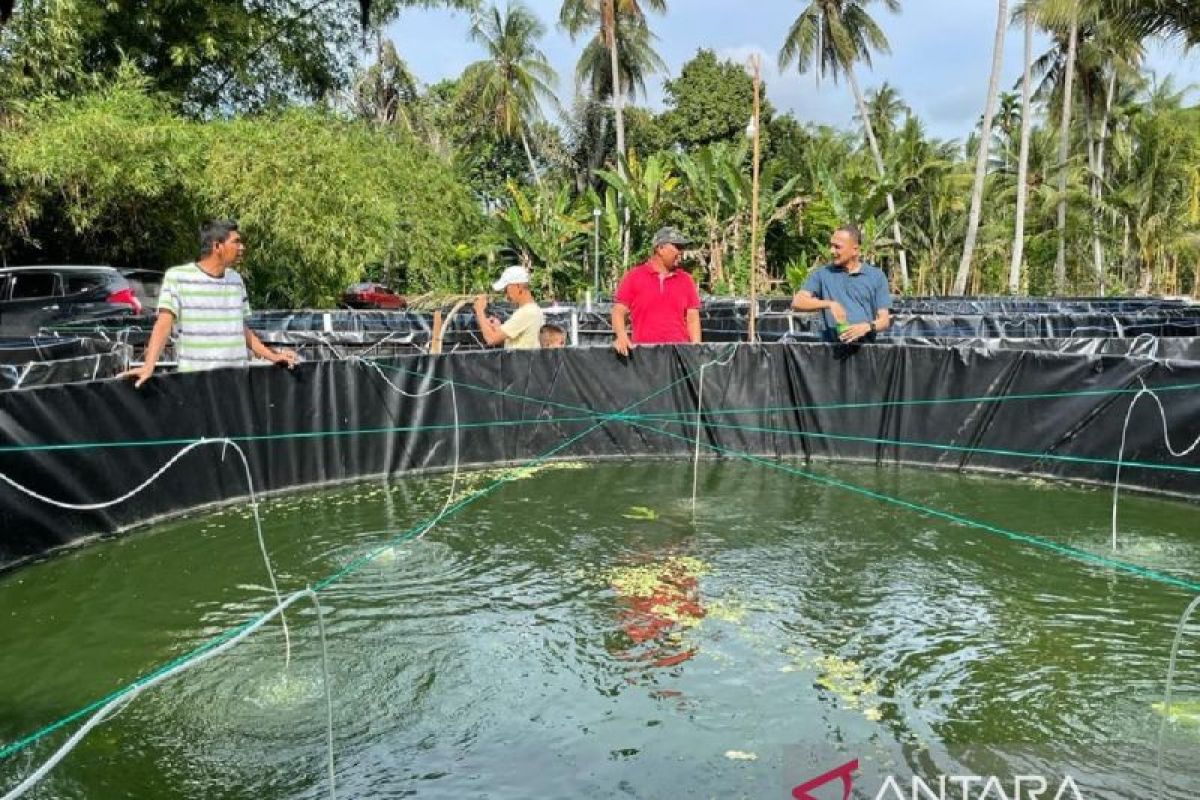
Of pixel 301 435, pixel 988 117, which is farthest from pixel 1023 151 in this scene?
pixel 301 435

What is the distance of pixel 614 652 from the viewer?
5.23 m

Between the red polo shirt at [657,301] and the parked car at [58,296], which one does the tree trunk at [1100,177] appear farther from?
the parked car at [58,296]

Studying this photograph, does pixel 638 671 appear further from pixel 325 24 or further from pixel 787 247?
pixel 787 247

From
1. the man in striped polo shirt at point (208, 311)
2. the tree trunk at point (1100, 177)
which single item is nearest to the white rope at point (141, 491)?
the man in striped polo shirt at point (208, 311)

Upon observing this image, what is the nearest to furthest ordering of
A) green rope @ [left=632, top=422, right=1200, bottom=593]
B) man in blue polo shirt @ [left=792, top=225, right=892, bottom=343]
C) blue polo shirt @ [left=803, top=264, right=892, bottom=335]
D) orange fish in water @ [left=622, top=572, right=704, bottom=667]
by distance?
orange fish in water @ [left=622, top=572, right=704, bottom=667] < green rope @ [left=632, top=422, right=1200, bottom=593] < man in blue polo shirt @ [left=792, top=225, right=892, bottom=343] < blue polo shirt @ [left=803, top=264, right=892, bottom=335]

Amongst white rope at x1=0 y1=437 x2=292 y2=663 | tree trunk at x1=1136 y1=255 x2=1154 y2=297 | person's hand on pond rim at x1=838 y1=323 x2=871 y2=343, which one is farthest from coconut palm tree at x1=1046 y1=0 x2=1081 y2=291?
white rope at x1=0 y1=437 x2=292 y2=663

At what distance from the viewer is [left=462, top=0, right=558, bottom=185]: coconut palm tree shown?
48.8m

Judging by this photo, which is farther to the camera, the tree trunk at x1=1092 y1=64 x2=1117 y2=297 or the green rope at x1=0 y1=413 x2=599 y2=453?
the tree trunk at x1=1092 y1=64 x2=1117 y2=297

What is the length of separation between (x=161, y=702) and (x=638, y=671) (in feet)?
6.77

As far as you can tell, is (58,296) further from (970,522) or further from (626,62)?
(626,62)

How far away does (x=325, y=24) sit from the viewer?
2641 centimetres

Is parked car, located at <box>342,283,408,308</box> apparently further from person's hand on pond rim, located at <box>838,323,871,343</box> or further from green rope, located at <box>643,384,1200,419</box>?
person's hand on pond rim, located at <box>838,323,871,343</box>

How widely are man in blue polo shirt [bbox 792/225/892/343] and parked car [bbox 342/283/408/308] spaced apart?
90.4 feet

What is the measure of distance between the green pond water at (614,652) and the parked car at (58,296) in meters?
8.86
